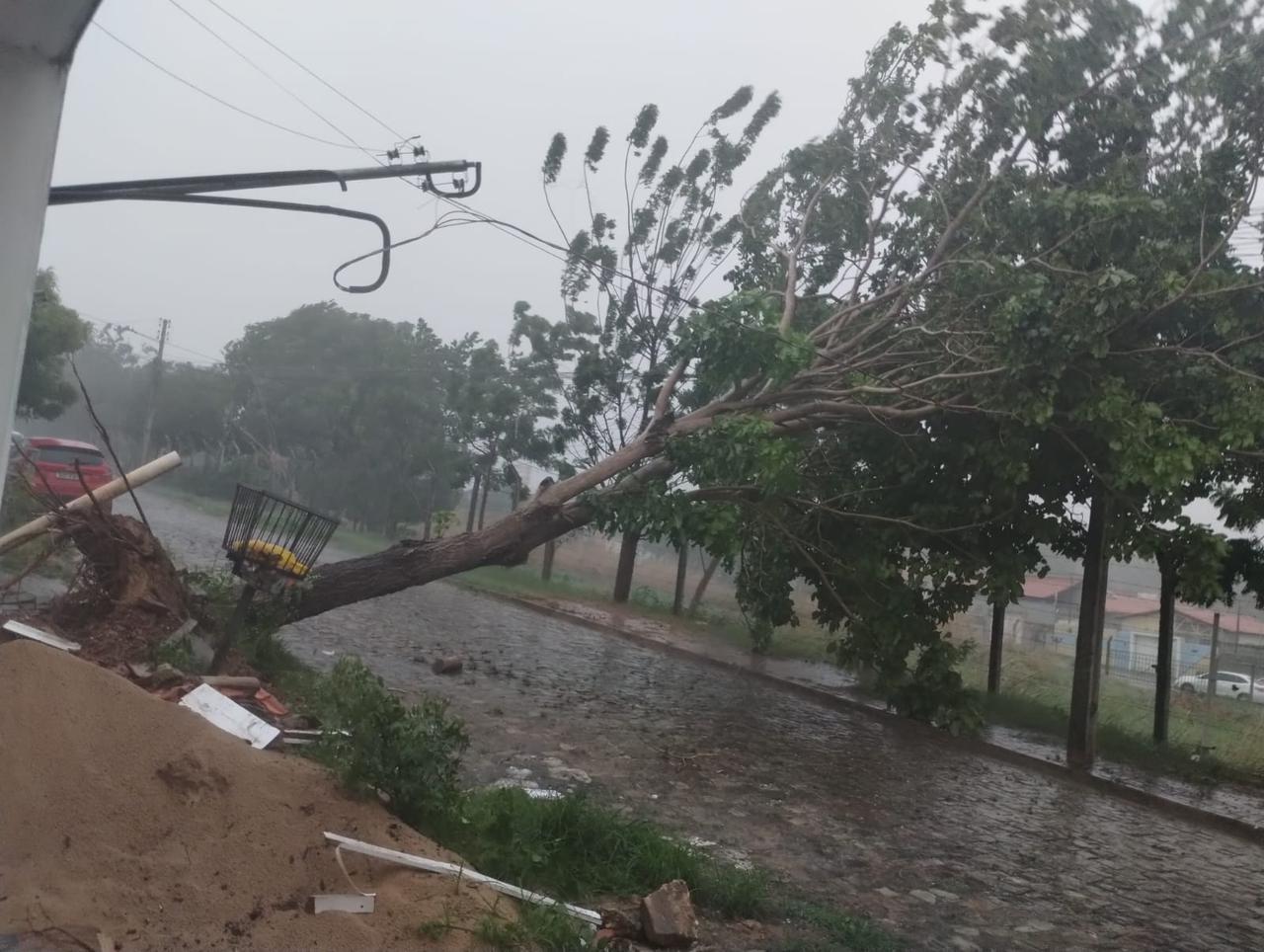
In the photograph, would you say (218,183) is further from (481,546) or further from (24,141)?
(481,546)

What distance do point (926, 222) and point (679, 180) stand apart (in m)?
4.99

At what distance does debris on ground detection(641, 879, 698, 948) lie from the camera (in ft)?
15.1

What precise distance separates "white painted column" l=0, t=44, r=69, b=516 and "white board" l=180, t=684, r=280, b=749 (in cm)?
282

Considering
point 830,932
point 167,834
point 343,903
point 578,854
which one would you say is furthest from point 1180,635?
point 167,834

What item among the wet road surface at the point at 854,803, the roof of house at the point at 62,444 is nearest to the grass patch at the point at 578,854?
the wet road surface at the point at 854,803

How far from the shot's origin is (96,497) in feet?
25.1

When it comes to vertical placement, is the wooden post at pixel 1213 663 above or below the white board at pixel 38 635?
above

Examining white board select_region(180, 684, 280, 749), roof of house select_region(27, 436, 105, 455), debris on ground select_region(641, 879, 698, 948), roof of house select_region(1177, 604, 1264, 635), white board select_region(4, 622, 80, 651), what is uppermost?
roof of house select_region(27, 436, 105, 455)

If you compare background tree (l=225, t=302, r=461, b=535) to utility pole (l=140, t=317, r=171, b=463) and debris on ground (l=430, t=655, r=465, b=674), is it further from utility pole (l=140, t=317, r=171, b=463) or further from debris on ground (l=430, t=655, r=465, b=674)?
debris on ground (l=430, t=655, r=465, b=674)

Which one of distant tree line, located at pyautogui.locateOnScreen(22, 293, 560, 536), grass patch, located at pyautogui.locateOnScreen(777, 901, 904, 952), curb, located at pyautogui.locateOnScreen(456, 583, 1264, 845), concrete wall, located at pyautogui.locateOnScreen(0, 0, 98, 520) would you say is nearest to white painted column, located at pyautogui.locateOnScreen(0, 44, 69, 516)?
concrete wall, located at pyautogui.locateOnScreen(0, 0, 98, 520)

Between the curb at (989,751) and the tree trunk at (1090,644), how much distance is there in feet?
1.55

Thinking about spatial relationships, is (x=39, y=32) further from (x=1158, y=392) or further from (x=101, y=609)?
(x=1158, y=392)

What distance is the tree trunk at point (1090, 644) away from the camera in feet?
40.3

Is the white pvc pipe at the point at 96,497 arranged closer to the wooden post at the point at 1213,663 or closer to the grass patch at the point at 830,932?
the grass patch at the point at 830,932
